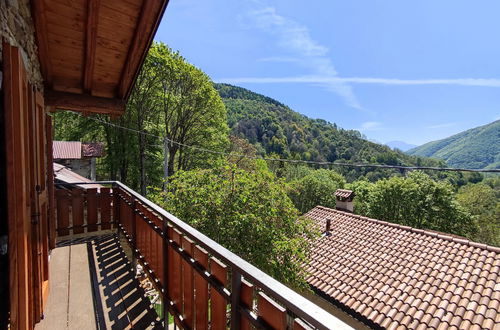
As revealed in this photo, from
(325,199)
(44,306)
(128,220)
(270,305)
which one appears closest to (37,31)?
(128,220)

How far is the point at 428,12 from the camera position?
1316cm

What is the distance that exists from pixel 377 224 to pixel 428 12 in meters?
11.6

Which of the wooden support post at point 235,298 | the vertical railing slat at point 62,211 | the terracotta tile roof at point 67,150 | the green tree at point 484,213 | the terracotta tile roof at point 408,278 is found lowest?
the green tree at point 484,213

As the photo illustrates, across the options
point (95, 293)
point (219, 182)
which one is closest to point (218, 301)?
point (95, 293)

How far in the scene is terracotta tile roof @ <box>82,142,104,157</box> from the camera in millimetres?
13436

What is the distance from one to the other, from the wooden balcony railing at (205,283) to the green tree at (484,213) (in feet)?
89.9

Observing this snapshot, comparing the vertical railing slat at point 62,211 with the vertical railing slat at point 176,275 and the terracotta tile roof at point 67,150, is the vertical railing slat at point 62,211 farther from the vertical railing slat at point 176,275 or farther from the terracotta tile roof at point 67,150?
the terracotta tile roof at point 67,150

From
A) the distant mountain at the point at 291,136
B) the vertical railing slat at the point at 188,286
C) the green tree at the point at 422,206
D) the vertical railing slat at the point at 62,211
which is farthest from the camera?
the distant mountain at the point at 291,136

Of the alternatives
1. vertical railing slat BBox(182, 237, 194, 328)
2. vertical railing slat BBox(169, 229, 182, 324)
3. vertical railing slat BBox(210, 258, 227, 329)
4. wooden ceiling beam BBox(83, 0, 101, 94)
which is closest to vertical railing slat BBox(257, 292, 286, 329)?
vertical railing slat BBox(210, 258, 227, 329)

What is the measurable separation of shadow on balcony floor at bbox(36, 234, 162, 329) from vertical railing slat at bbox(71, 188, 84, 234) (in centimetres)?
42

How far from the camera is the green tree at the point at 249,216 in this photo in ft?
17.9

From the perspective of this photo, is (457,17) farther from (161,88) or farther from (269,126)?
(269,126)

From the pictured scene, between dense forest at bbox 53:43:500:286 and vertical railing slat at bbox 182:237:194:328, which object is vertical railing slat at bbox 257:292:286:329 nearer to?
vertical railing slat at bbox 182:237:194:328

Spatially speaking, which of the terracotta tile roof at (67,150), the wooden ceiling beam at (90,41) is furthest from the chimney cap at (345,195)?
the terracotta tile roof at (67,150)
